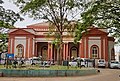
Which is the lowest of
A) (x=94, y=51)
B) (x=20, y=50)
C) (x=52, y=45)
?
(x=94, y=51)

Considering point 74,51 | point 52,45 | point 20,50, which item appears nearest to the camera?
point 20,50

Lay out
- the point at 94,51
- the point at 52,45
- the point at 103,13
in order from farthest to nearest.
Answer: the point at 52,45 < the point at 94,51 < the point at 103,13

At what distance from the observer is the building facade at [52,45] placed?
4519 cm

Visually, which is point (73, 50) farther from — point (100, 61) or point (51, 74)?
point (51, 74)

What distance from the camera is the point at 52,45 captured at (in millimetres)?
47250

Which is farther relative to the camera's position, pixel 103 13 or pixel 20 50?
pixel 20 50

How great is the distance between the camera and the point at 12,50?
46.4m

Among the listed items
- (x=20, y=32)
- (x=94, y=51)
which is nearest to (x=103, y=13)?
(x=94, y=51)

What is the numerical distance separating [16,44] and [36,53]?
13.8 ft

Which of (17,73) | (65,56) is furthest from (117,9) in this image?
(65,56)

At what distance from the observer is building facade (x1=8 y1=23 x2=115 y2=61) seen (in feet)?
148

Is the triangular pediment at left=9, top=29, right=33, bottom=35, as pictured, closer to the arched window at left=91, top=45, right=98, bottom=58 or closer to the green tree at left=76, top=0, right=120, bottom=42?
the arched window at left=91, top=45, right=98, bottom=58

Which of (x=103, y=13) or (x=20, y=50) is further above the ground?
(x=103, y=13)

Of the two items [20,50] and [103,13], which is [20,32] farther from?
[103,13]
